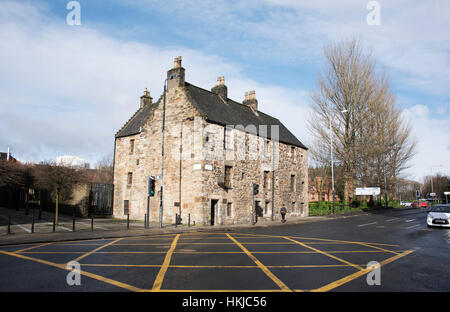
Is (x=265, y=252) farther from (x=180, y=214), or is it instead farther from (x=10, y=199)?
(x=10, y=199)

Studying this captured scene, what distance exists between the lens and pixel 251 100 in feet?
104

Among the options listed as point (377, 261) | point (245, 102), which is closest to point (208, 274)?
point (377, 261)

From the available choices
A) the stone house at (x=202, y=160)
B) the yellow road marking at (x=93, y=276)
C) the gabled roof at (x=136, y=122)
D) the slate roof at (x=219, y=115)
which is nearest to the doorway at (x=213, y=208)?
the stone house at (x=202, y=160)

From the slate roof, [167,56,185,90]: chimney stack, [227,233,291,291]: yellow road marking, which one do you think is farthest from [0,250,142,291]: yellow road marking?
[167,56,185,90]: chimney stack

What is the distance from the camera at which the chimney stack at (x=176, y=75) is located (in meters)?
23.1

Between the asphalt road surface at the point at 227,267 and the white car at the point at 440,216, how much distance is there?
7.24 metres

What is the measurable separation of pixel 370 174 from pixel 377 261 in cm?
3730

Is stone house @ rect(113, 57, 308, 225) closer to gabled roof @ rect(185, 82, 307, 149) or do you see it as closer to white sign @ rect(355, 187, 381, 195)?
gabled roof @ rect(185, 82, 307, 149)

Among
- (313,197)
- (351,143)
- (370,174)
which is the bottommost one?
(313,197)

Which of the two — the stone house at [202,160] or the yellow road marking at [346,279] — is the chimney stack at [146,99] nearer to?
the stone house at [202,160]

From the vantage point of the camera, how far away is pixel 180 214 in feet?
71.1

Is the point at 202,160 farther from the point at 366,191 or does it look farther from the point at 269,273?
the point at 366,191

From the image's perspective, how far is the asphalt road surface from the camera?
5949mm

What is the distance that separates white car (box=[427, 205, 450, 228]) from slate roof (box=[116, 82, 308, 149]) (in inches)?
562
